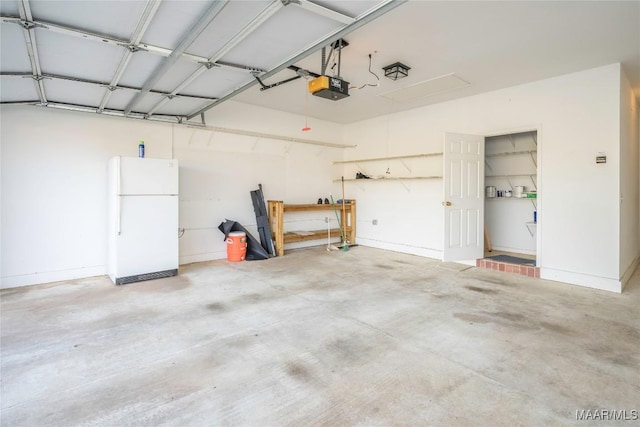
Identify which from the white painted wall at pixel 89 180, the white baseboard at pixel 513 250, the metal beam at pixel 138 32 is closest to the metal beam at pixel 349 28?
the metal beam at pixel 138 32

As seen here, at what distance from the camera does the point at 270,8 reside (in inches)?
84.0

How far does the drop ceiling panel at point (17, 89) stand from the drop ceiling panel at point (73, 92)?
0.13 meters

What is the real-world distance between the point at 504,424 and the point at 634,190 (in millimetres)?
5743

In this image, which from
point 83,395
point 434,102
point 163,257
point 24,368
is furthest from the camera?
point 434,102

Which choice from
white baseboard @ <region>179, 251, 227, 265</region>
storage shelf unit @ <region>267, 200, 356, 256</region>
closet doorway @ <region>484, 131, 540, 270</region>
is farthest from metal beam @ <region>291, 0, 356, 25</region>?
closet doorway @ <region>484, 131, 540, 270</region>

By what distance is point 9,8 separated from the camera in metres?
2.00

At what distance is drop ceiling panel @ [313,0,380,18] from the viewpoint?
204cm

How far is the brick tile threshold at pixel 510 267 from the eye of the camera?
4.80 meters

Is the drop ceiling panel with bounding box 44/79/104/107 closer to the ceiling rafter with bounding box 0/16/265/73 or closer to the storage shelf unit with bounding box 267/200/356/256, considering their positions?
the ceiling rafter with bounding box 0/16/265/73

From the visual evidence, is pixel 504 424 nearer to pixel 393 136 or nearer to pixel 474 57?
pixel 474 57

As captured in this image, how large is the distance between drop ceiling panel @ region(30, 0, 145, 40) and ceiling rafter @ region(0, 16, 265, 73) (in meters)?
0.03

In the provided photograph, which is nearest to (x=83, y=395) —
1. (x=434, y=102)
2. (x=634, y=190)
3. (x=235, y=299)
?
(x=235, y=299)

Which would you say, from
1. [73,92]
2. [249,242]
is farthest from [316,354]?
[73,92]

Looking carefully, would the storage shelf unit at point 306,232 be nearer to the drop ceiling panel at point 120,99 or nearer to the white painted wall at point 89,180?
the white painted wall at point 89,180
